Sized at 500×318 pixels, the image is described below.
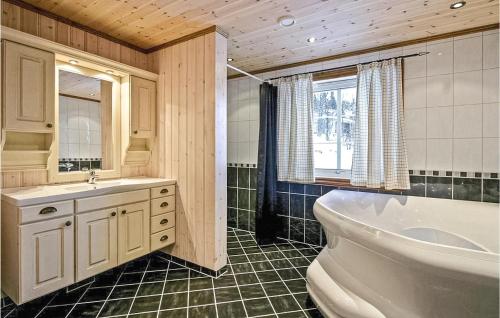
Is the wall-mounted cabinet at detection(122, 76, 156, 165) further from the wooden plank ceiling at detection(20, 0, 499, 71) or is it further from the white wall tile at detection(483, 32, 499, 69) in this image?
the white wall tile at detection(483, 32, 499, 69)

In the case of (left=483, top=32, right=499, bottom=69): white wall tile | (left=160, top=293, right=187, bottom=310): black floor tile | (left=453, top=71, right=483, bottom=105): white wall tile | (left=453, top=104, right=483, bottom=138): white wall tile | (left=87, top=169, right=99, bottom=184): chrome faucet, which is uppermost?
(left=483, top=32, right=499, bottom=69): white wall tile

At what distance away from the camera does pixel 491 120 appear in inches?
81.9

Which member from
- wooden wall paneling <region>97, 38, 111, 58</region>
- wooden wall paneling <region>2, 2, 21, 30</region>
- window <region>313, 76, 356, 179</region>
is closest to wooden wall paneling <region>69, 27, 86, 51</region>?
wooden wall paneling <region>97, 38, 111, 58</region>

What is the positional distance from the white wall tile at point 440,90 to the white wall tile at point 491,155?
444 mm

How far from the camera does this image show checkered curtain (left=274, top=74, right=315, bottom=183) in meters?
2.85

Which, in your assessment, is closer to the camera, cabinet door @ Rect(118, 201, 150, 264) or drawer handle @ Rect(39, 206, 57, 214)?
drawer handle @ Rect(39, 206, 57, 214)

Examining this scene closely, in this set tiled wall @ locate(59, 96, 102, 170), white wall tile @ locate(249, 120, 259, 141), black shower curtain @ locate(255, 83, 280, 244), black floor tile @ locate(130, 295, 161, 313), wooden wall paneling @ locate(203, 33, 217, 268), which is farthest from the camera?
white wall tile @ locate(249, 120, 259, 141)

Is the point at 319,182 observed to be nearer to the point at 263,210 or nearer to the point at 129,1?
the point at 263,210

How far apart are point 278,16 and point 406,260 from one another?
1.87 m

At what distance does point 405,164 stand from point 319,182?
85 centimetres

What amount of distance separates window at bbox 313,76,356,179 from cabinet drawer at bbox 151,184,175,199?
1.66 metres

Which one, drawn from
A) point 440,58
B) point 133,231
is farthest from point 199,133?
point 440,58

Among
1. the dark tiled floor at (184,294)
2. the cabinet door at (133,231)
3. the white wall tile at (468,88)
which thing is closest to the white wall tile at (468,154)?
the white wall tile at (468,88)

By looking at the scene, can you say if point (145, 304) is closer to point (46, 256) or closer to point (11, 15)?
point (46, 256)
